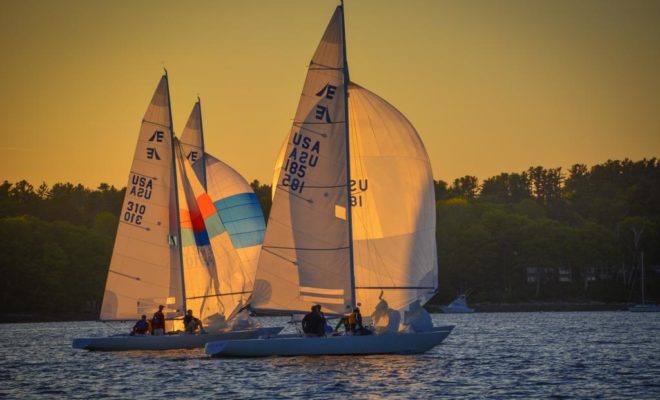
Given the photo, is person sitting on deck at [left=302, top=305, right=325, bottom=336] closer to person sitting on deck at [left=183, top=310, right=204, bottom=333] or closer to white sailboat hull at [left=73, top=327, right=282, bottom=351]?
white sailboat hull at [left=73, top=327, right=282, bottom=351]

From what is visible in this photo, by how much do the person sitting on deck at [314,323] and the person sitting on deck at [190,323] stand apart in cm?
996

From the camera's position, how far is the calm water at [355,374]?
136ft

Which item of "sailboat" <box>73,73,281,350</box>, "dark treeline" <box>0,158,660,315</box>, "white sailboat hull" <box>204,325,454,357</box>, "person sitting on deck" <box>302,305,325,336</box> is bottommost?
"white sailboat hull" <box>204,325,454,357</box>

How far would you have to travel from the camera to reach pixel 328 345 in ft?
159

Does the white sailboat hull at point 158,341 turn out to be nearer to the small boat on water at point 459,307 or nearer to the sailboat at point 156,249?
the sailboat at point 156,249

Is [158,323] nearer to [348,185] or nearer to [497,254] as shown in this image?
[348,185]

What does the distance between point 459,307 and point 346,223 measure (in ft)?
326

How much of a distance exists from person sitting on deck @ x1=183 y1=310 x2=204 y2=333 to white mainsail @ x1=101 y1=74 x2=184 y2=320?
1763 millimetres

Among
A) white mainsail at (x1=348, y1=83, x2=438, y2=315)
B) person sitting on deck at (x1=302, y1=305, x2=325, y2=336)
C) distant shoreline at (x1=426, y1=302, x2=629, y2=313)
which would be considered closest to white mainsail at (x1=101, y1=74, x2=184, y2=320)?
white mainsail at (x1=348, y1=83, x2=438, y2=315)

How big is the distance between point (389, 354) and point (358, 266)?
360cm

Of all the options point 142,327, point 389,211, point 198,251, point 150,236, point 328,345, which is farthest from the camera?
point 198,251

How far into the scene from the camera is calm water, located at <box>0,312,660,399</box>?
41.6 meters

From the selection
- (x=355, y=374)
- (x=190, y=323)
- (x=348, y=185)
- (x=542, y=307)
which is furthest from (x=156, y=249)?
(x=542, y=307)

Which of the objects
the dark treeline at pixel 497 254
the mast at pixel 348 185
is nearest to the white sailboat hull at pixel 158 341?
the mast at pixel 348 185
